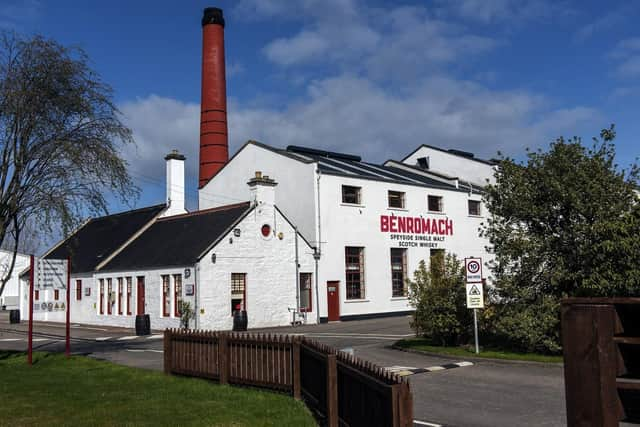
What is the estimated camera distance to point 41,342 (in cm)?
2516

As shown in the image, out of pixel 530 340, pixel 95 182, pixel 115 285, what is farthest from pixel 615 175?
pixel 115 285

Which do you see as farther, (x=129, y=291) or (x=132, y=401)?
(x=129, y=291)

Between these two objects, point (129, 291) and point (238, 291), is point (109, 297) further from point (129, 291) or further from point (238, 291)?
point (238, 291)

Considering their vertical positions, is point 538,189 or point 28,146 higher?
point 28,146

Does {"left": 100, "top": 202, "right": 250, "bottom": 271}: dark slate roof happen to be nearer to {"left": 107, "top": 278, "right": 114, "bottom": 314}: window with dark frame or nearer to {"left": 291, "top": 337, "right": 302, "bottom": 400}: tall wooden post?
{"left": 107, "top": 278, "right": 114, "bottom": 314}: window with dark frame

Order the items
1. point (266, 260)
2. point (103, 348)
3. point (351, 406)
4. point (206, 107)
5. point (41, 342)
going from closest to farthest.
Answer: point (351, 406) < point (103, 348) < point (41, 342) < point (266, 260) < point (206, 107)

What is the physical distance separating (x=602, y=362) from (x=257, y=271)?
2888 centimetres

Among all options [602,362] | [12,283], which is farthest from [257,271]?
[12,283]

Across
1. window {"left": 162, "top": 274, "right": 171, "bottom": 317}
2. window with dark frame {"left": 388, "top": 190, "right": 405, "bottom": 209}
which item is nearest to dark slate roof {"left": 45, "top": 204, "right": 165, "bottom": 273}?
window {"left": 162, "top": 274, "right": 171, "bottom": 317}

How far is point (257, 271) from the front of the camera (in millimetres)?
31172

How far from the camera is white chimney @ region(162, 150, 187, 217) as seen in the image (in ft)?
128

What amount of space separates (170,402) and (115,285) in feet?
86.0

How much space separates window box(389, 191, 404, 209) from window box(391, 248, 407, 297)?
2.68m

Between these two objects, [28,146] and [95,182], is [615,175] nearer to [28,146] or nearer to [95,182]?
[95,182]
